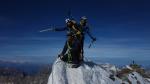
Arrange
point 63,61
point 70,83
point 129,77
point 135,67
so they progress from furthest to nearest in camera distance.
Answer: point 135,67 < point 129,77 < point 63,61 < point 70,83

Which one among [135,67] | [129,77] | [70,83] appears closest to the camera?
[70,83]

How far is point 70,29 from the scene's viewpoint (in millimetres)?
32781

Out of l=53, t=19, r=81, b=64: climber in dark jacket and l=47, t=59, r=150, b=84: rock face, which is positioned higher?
l=53, t=19, r=81, b=64: climber in dark jacket

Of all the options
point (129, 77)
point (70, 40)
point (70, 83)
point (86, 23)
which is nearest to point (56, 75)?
point (70, 83)

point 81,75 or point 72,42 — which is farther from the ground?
point 72,42

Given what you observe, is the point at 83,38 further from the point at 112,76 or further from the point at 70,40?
the point at 112,76

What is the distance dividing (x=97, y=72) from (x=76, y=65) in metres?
2.52

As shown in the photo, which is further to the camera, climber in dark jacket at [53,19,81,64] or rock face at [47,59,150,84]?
climber in dark jacket at [53,19,81,64]

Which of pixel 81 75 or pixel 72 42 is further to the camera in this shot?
pixel 72 42

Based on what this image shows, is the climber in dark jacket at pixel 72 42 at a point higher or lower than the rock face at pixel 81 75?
higher

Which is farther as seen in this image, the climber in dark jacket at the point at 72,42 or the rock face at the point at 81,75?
the climber in dark jacket at the point at 72,42

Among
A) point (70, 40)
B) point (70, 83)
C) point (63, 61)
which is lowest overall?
point (70, 83)

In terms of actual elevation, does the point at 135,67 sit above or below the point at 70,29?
below

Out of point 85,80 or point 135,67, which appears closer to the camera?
point 85,80
